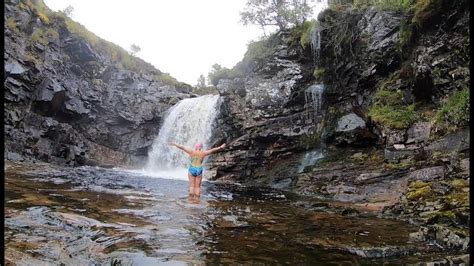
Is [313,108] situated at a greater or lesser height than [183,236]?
greater

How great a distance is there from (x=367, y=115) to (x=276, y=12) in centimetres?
1402

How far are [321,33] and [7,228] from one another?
18.3 meters

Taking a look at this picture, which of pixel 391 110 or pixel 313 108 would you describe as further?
pixel 313 108

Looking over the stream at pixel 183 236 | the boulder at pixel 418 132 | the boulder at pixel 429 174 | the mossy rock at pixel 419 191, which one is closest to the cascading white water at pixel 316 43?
the boulder at pixel 418 132

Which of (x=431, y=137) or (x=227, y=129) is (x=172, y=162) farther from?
(x=431, y=137)

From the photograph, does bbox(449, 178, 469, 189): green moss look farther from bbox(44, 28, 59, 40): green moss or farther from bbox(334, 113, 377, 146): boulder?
bbox(44, 28, 59, 40): green moss

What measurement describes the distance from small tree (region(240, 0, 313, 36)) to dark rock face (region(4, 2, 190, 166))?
918 centimetres

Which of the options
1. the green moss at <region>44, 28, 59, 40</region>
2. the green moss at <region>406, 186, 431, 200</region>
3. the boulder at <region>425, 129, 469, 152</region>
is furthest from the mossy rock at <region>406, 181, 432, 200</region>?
the green moss at <region>44, 28, 59, 40</region>

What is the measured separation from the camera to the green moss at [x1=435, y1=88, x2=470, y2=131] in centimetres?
1134

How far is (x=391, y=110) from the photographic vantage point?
580 inches

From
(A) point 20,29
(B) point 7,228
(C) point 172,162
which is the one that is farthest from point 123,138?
(B) point 7,228

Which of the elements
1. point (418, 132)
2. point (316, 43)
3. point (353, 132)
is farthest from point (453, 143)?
point (316, 43)

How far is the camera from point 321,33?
1970 cm

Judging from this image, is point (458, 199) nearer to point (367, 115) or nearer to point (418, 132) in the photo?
point (418, 132)
